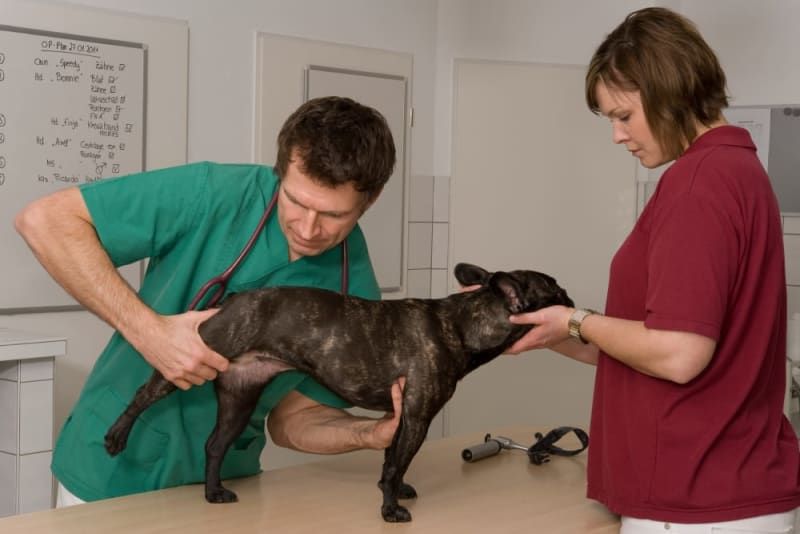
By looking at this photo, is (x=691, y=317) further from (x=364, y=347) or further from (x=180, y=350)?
(x=180, y=350)

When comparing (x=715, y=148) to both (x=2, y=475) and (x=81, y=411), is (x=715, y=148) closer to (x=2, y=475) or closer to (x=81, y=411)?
(x=81, y=411)

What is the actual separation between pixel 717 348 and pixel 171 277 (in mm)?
980

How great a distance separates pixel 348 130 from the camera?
1705 mm

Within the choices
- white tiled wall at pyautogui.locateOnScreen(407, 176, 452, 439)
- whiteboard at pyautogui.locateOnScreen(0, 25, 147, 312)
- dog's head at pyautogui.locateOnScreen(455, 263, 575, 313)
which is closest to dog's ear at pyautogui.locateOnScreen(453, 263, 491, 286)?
dog's head at pyautogui.locateOnScreen(455, 263, 575, 313)

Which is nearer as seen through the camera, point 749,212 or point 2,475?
point 749,212

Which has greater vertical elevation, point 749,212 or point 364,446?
point 749,212

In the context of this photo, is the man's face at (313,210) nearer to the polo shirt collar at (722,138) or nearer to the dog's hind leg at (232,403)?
the dog's hind leg at (232,403)

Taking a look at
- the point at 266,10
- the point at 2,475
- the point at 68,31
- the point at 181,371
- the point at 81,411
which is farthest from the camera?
the point at 266,10

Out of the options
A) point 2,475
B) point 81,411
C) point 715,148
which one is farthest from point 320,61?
point 715,148

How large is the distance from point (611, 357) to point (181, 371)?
74 cm

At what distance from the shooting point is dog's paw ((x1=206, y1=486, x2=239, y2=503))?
6.03 feet

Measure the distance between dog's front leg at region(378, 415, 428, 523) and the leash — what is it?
47cm

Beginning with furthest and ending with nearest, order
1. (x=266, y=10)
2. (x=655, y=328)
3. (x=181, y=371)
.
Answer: (x=266, y=10), (x=181, y=371), (x=655, y=328)

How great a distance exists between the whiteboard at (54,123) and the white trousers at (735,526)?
2389 mm
